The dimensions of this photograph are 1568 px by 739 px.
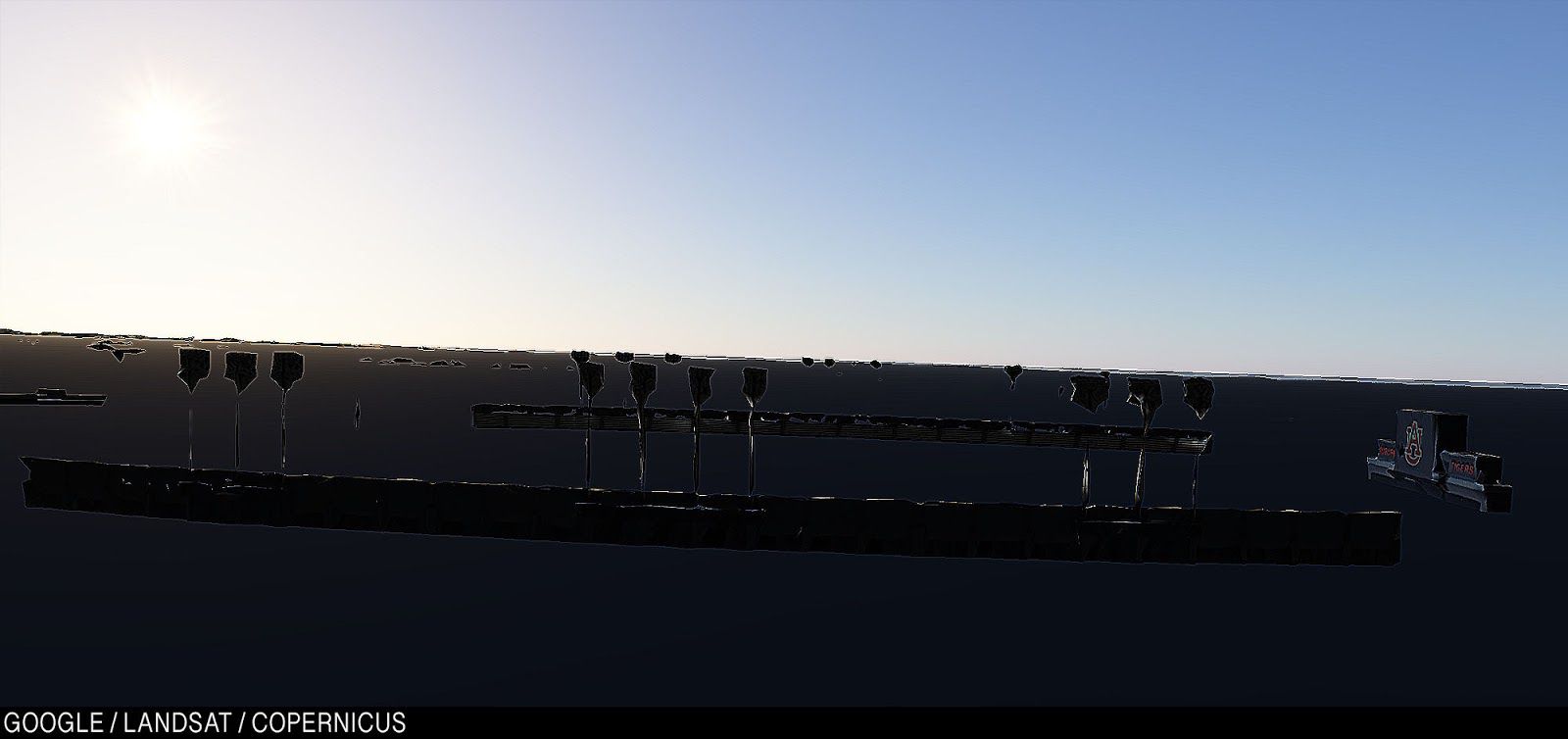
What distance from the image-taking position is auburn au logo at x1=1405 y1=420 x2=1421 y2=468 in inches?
1331

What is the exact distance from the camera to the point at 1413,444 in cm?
3438

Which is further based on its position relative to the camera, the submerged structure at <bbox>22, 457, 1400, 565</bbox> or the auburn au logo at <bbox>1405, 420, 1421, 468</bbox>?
the auburn au logo at <bbox>1405, 420, 1421, 468</bbox>

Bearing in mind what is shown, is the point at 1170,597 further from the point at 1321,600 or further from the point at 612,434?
the point at 612,434

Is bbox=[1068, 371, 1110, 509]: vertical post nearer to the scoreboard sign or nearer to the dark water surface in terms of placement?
the dark water surface

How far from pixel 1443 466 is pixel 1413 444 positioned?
2.57 meters

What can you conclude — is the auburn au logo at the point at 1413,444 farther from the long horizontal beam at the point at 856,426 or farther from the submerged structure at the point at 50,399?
the submerged structure at the point at 50,399

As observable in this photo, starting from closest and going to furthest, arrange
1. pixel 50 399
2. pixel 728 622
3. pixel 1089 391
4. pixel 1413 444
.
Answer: pixel 728 622
pixel 1089 391
pixel 1413 444
pixel 50 399

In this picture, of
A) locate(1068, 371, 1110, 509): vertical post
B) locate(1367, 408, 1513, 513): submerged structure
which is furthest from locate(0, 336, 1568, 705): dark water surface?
locate(1068, 371, 1110, 509): vertical post

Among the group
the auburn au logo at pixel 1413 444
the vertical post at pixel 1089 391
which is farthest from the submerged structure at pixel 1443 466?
the vertical post at pixel 1089 391

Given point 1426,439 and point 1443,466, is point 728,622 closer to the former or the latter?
point 1443,466

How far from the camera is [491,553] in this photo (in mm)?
19547

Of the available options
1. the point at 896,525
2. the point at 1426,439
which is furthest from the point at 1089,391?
the point at 1426,439

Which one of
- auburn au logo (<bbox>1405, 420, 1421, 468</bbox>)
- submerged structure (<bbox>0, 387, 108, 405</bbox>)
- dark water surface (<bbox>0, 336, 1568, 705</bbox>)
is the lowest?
dark water surface (<bbox>0, 336, 1568, 705</bbox>)

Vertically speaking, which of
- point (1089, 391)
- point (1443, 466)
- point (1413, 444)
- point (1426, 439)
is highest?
point (1089, 391)
